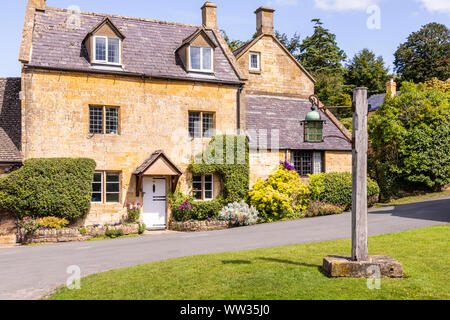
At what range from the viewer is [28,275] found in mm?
11000

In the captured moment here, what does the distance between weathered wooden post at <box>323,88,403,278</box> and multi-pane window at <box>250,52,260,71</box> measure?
23.0 m

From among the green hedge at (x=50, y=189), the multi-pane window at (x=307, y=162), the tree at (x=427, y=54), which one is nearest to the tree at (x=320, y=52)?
the tree at (x=427, y=54)

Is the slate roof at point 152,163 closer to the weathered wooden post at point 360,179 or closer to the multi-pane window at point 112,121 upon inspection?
the multi-pane window at point 112,121

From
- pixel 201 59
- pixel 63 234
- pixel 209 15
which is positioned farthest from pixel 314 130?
pixel 209 15

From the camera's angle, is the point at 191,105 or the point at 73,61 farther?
the point at 191,105

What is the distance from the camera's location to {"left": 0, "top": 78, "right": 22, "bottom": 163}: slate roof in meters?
19.3

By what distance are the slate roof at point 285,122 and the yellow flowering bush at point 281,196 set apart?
202cm

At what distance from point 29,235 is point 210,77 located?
38.1 ft

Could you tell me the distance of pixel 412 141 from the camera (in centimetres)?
2948

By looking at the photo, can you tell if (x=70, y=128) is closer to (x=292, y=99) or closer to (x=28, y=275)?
(x=28, y=275)

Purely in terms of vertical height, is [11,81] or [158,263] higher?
[11,81]

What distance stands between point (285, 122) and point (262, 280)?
63.8 feet

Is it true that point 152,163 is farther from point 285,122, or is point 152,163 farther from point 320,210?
point 285,122
